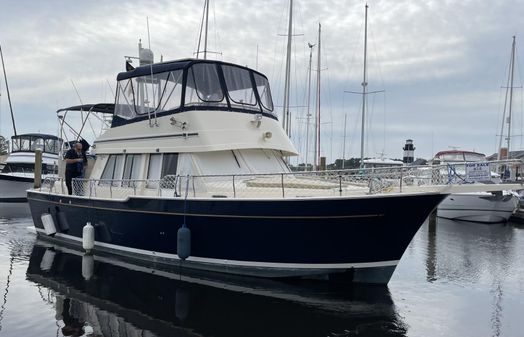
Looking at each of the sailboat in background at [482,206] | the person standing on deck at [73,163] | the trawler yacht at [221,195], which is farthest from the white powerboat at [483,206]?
the person standing on deck at [73,163]

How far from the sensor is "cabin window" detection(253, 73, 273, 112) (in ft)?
36.7

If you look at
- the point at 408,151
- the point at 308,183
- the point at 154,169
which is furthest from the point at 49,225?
the point at 408,151

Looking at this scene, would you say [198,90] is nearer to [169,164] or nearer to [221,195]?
[169,164]

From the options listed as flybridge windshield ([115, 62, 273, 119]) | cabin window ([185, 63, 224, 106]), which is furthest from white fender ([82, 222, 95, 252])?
cabin window ([185, 63, 224, 106])

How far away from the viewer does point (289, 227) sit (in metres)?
7.88

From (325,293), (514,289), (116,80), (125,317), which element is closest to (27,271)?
(125,317)

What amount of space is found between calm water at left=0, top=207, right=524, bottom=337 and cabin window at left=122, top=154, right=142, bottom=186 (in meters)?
1.99

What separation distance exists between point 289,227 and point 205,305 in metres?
1.93

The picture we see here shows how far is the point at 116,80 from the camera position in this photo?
470 inches

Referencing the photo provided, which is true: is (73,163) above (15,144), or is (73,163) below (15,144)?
below

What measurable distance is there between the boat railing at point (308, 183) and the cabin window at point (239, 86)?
2.04 metres

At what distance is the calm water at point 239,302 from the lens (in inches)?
258

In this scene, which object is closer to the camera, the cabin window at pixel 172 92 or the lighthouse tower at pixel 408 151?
the cabin window at pixel 172 92

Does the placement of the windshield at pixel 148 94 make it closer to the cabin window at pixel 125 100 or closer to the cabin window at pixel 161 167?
the cabin window at pixel 125 100
